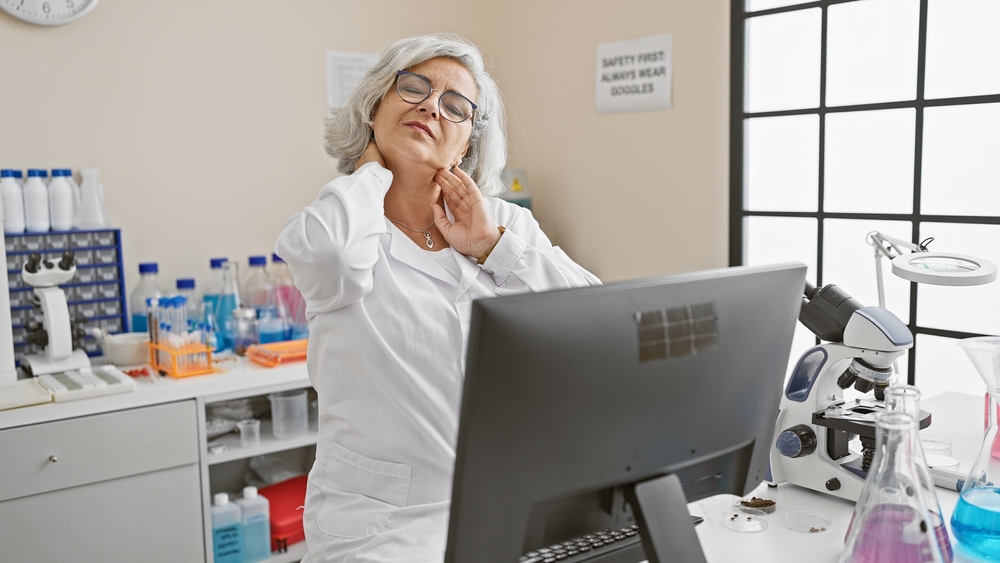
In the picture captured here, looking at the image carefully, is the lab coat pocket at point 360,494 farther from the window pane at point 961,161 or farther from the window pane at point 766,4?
the window pane at point 766,4

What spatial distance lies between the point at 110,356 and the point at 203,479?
1.77ft

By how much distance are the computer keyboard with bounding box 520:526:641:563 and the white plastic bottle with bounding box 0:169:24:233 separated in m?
2.16

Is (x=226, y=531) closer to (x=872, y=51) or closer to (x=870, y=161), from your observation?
(x=870, y=161)

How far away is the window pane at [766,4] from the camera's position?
260cm

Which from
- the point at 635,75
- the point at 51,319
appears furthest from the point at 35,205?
the point at 635,75

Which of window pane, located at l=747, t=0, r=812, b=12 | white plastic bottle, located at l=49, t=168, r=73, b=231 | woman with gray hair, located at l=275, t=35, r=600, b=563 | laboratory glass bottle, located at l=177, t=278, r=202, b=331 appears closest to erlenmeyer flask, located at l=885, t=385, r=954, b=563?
woman with gray hair, located at l=275, t=35, r=600, b=563

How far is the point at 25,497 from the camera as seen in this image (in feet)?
6.68

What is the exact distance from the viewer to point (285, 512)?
8.50ft

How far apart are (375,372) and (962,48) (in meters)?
1.96

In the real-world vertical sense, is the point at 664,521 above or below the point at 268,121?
→ below

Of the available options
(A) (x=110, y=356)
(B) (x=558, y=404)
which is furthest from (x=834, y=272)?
(A) (x=110, y=356)

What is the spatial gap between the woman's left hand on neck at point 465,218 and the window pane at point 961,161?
1.51 metres

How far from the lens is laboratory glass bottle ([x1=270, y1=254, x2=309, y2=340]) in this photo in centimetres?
279

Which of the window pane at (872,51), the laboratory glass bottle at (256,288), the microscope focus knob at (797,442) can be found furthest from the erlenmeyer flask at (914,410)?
the laboratory glass bottle at (256,288)
